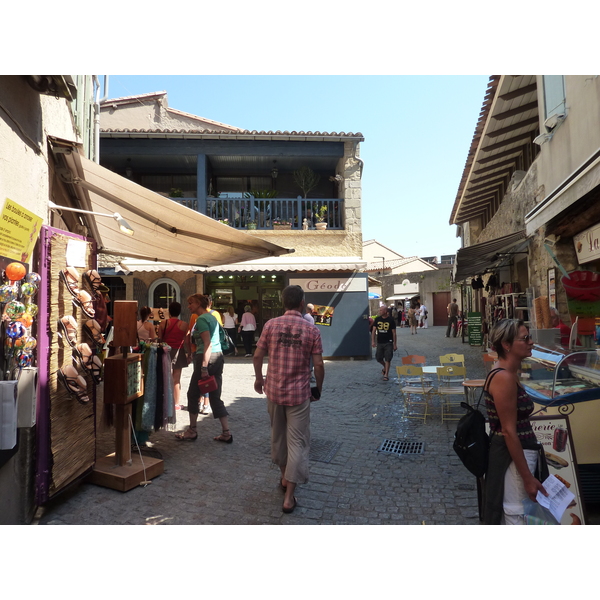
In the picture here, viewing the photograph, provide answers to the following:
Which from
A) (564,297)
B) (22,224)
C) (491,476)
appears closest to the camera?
(491,476)

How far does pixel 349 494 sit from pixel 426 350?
1137cm

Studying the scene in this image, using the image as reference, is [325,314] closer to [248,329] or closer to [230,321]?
[248,329]

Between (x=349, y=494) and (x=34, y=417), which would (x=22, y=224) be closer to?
(x=34, y=417)

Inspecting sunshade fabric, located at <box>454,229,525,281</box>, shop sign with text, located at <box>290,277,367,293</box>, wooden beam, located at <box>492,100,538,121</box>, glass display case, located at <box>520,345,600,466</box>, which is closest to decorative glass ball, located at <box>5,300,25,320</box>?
glass display case, located at <box>520,345,600,466</box>

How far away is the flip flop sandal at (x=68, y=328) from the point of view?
365 centimetres

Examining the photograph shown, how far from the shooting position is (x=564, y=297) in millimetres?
6867

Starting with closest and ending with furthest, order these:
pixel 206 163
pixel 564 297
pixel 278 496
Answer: pixel 278 496 → pixel 564 297 → pixel 206 163

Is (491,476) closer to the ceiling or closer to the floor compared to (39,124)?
closer to the floor

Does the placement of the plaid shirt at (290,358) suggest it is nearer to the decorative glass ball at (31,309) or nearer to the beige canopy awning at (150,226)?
the decorative glass ball at (31,309)

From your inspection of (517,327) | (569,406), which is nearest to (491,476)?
(517,327)

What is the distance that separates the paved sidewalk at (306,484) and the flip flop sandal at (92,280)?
1.78 m

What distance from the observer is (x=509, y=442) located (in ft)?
7.67

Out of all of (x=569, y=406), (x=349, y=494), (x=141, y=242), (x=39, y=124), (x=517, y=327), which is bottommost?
(x=349, y=494)

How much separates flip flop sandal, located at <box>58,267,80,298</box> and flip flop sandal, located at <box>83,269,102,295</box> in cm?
23
